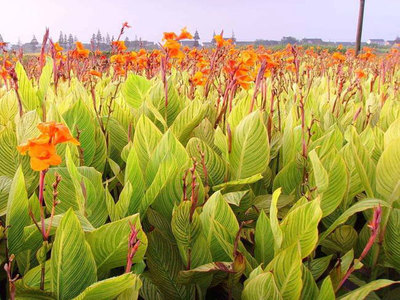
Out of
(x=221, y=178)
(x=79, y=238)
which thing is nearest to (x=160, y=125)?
(x=221, y=178)

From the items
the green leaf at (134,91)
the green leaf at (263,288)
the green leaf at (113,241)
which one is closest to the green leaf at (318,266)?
the green leaf at (263,288)

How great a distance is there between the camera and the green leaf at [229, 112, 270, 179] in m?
1.19

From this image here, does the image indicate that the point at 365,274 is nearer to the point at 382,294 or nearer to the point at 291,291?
the point at 382,294

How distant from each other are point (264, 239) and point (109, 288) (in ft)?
1.39

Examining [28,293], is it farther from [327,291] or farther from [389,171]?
[389,171]

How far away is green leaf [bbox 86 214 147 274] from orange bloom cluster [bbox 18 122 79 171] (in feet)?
0.65

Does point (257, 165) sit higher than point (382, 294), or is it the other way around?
point (257, 165)

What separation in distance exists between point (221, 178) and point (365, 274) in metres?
0.53

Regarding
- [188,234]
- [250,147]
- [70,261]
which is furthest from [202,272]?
[250,147]

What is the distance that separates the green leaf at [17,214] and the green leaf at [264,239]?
57 cm

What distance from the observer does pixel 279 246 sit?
36.6 inches

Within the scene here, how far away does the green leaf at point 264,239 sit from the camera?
3.23 ft

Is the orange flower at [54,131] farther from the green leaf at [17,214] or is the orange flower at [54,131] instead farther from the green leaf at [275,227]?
the green leaf at [275,227]

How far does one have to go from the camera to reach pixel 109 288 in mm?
740
